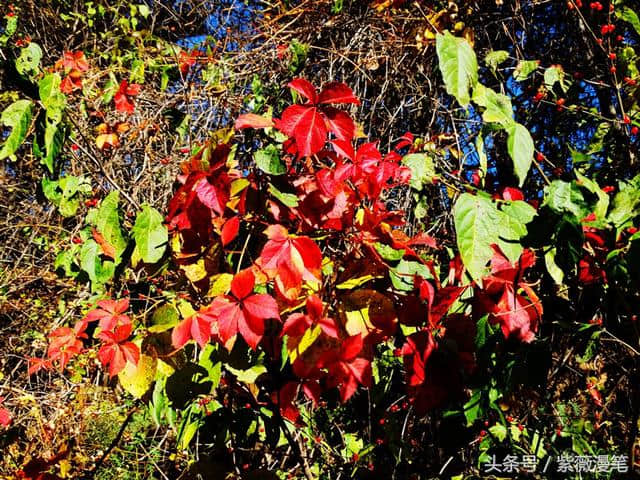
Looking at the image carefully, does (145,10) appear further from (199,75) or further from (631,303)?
(631,303)

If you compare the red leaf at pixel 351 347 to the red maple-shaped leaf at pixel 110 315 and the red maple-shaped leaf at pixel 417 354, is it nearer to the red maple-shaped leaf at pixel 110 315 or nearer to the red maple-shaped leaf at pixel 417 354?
the red maple-shaped leaf at pixel 417 354

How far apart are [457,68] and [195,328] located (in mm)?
627

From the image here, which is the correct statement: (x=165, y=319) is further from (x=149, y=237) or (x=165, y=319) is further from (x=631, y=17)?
(x=631, y=17)

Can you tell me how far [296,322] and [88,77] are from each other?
2839 mm

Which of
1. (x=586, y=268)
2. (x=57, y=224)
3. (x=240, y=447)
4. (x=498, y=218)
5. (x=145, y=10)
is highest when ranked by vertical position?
(x=145, y=10)

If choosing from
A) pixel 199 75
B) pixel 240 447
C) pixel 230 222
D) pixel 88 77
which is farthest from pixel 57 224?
pixel 230 222

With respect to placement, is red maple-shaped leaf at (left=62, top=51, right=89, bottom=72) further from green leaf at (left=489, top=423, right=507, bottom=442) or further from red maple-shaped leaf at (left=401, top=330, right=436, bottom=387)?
green leaf at (left=489, top=423, right=507, bottom=442)

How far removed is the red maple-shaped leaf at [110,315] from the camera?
42.5 inches

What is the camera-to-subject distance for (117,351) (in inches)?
39.4

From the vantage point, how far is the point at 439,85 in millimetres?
2502

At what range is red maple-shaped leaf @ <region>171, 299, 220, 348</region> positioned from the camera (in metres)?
0.89

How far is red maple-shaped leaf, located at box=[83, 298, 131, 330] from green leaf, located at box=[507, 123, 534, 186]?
0.84 meters

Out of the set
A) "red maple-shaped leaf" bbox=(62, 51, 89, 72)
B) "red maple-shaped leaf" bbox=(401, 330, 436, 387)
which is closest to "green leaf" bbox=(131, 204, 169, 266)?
"red maple-shaped leaf" bbox=(401, 330, 436, 387)

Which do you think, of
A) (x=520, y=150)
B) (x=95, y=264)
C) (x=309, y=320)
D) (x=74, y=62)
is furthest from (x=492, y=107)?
(x=74, y=62)
